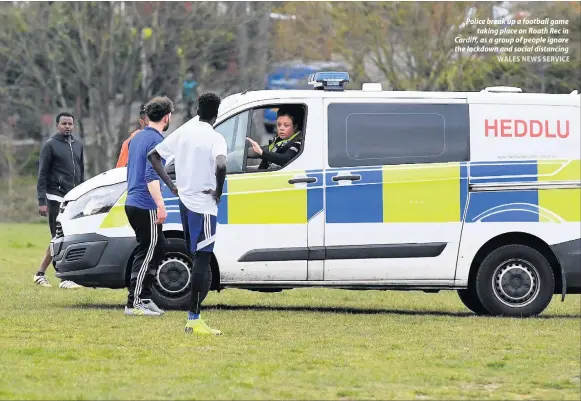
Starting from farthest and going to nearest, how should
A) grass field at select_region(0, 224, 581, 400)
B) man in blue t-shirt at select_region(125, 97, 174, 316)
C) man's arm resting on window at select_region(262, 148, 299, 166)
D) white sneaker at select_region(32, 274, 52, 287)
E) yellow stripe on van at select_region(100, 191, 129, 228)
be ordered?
white sneaker at select_region(32, 274, 52, 287) < yellow stripe on van at select_region(100, 191, 129, 228) < man's arm resting on window at select_region(262, 148, 299, 166) < man in blue t-shirt at select_region(125, 97, 174, 316) < grass field at select_region(0, 224, 581, 400)

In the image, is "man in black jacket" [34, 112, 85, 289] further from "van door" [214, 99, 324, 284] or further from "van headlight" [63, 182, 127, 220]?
"van door" [214, 99, 324, 284]

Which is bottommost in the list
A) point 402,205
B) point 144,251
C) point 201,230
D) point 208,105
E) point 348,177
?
point 144,251

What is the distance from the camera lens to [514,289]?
439 inches

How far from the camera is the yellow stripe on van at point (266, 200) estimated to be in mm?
10977

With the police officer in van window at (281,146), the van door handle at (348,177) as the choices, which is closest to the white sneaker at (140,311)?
the police officer in van window at (281,146)

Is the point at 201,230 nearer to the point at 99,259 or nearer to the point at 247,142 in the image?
the point at 247,142

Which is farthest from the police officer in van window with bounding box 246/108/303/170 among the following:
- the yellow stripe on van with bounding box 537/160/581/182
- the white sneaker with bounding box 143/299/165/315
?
the yellow stripe on van with bounding box 537/160/581/182

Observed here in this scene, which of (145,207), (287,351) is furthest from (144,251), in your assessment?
(287,351)

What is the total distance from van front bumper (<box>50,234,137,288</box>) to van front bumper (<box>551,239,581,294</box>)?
351 centimetres

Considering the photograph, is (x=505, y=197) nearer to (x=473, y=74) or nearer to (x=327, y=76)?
(x=327, y=76)

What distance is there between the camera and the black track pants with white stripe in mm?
10539

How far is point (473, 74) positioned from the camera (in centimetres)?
3453

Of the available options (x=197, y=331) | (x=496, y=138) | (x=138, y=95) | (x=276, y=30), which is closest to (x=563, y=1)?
(x=276, y=30)

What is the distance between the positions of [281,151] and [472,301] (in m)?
2.15
